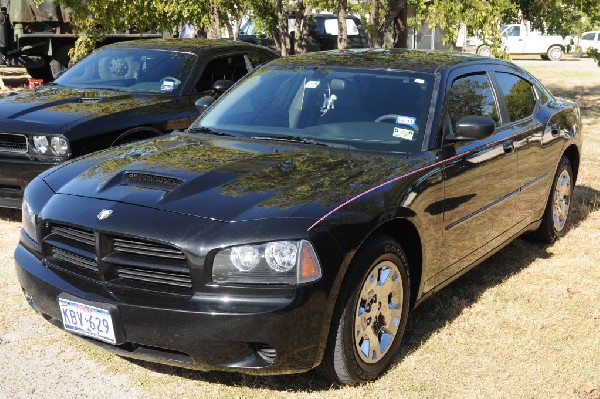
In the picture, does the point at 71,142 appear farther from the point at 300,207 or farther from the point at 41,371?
the point at 300,207

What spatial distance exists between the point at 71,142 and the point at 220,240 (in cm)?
360

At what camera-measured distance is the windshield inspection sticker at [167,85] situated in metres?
7.94

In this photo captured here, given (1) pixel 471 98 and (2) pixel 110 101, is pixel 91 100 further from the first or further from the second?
(1) pixel 471 98

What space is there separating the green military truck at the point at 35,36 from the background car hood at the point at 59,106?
960 cm

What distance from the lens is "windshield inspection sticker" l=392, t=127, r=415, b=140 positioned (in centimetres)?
458

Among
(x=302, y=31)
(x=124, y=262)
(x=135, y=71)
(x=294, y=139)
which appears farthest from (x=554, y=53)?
(x=124, y=262)

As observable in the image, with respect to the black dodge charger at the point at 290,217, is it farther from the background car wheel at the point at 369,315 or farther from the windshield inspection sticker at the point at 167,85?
the windshield inspection sticker at the point at 167,85

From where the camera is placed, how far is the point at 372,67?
16.5 ft

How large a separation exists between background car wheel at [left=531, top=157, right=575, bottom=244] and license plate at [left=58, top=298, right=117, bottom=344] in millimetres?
3950

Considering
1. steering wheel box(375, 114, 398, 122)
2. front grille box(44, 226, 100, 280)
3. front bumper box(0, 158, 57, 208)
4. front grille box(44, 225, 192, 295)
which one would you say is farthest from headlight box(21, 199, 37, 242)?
front bumper box(0, 158, 57, 208)

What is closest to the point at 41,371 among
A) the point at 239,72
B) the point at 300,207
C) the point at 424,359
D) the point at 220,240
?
the point at 220,240

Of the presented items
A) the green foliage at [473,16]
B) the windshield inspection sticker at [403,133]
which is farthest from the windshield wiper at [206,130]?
the green foliage at [473,16]

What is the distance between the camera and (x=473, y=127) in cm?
453

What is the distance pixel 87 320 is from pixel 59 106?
4.04 metres
